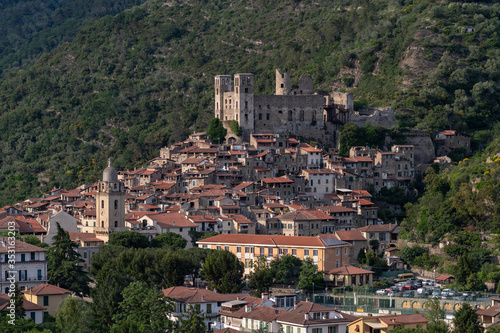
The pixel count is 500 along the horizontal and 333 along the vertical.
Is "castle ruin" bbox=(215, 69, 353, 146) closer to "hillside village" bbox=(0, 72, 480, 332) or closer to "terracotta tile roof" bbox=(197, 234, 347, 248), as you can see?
"hillside village" bbox=(0, 72, 480, 332)

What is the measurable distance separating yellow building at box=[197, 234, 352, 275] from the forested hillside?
26639 mm

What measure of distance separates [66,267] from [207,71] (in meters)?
62.3

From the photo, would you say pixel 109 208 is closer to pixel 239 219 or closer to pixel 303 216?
pixel 239 219

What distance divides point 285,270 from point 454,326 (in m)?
15.9

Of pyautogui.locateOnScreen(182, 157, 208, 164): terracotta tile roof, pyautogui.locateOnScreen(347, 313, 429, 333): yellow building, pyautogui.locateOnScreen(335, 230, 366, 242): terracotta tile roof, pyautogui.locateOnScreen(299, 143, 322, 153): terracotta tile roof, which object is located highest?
pyautogui.locateOnScreen(299, 143, 322, 153): terracotta tile roof

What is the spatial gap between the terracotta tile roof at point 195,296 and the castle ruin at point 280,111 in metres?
34.5

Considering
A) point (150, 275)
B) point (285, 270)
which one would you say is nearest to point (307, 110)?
point (285, 270)

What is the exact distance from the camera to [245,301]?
57.8m

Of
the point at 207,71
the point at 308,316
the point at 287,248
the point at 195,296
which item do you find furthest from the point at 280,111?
the point at 308,316

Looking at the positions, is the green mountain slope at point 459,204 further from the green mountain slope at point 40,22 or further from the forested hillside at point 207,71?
the green mountain slope at point 40,22

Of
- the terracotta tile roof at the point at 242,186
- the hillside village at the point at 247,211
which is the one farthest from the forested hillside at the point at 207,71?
the terracotta tile roof at the point at 242,186

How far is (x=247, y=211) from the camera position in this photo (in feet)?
263

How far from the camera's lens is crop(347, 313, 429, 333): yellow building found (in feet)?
175

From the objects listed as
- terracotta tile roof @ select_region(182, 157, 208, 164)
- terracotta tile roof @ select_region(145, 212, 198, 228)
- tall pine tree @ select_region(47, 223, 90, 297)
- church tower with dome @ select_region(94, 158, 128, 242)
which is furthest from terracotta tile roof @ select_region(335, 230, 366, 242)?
tall pine tree @ select_region(47, 223, 90, 297)
